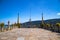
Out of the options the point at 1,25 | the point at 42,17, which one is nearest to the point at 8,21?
the point at 1,25

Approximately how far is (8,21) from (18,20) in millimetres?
11507

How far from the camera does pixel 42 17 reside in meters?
32.4

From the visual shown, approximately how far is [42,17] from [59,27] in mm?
16889

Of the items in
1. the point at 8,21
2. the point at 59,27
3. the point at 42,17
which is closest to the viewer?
the point at 59,27

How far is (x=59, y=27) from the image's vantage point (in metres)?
15.6

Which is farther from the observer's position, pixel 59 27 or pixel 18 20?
pixel 18 20

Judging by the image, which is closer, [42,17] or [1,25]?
[1,25]

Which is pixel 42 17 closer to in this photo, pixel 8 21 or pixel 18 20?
pixel 18 20

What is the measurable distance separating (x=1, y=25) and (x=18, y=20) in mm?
16284

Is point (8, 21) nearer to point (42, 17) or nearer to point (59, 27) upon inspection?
point (59, 27)

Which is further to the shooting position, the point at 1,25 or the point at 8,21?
the point at 8,21

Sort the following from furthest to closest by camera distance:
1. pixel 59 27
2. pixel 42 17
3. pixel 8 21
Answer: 1. pixel 42 17
2. pixel 8 21
3. pixel 59 27

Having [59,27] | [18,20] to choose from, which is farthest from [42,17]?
[59,27]

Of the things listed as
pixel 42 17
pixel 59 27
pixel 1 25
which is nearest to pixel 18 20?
pixel 42 17
